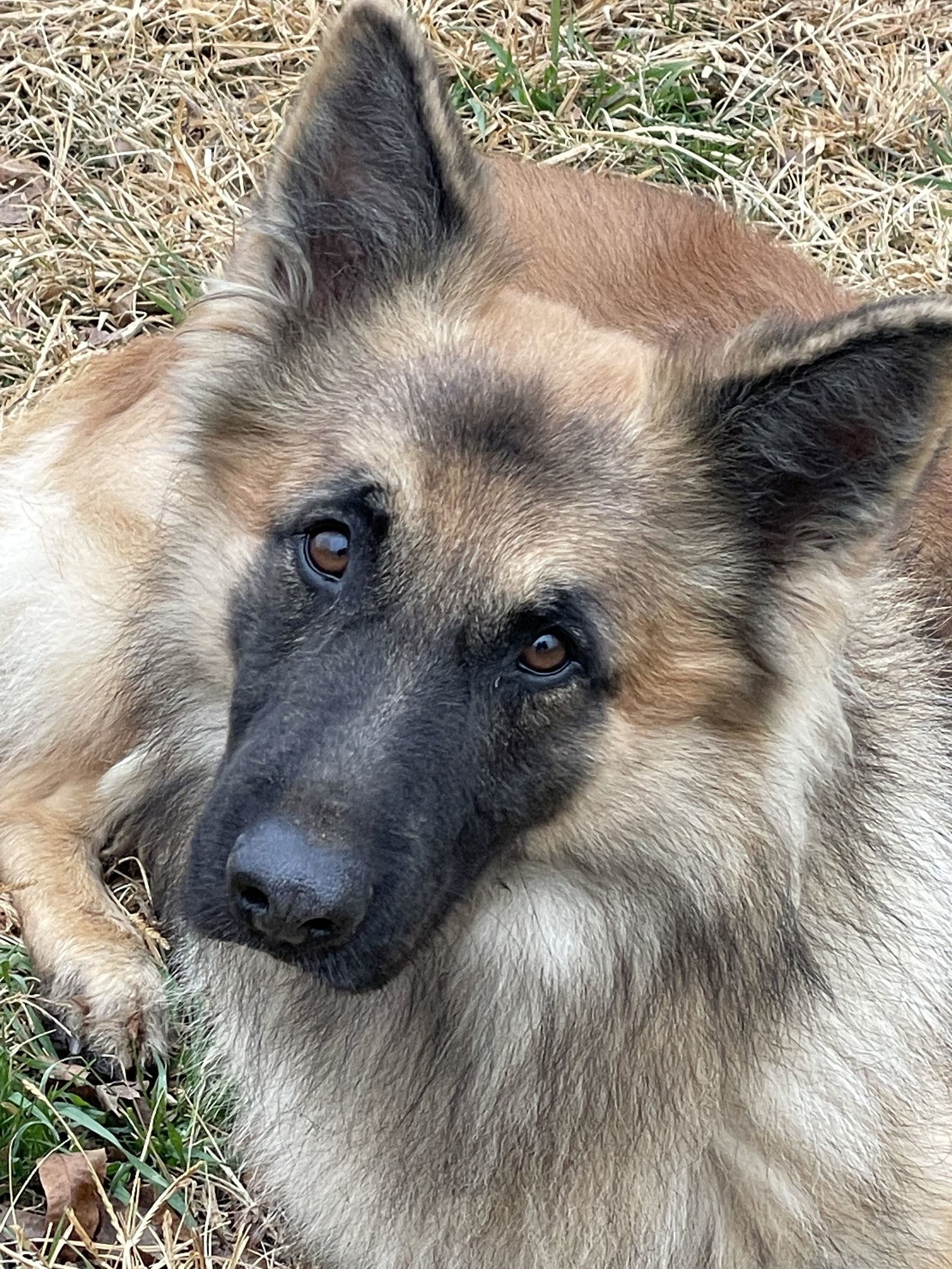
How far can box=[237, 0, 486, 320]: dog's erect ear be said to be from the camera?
2393 millimetres

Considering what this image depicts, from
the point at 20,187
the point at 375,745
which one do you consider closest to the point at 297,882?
the point at 375,745

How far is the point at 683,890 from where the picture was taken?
2570 mm

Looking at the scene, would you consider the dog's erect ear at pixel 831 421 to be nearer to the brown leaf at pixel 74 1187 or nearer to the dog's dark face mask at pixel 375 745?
the dog's dark face mask at pixel 375 745

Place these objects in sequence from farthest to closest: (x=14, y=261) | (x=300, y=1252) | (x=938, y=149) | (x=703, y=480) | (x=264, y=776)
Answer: (x=938, y=149)
(x=14, y=261)
(x=300, y=1252)
(x=703, y=480)
(x=264, y=776)

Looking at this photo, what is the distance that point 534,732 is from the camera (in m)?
2.40

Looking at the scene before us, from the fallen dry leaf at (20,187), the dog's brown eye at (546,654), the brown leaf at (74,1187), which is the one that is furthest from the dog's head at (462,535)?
the fallen dry leaf at (20,187)

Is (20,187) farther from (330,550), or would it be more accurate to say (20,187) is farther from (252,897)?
(252,897)

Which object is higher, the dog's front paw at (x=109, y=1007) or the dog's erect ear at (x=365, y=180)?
the dog's erect ear at (x=365, y=180)

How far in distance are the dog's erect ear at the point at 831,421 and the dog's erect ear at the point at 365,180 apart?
559 mm

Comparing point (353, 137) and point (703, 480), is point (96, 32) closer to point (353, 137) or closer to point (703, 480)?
point (353, 137)

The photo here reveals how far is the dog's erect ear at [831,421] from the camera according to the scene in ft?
7.13

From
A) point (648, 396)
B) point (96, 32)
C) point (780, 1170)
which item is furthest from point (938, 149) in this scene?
point (780, 1170)

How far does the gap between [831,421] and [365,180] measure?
863 mm

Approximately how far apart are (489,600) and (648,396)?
0.46m
